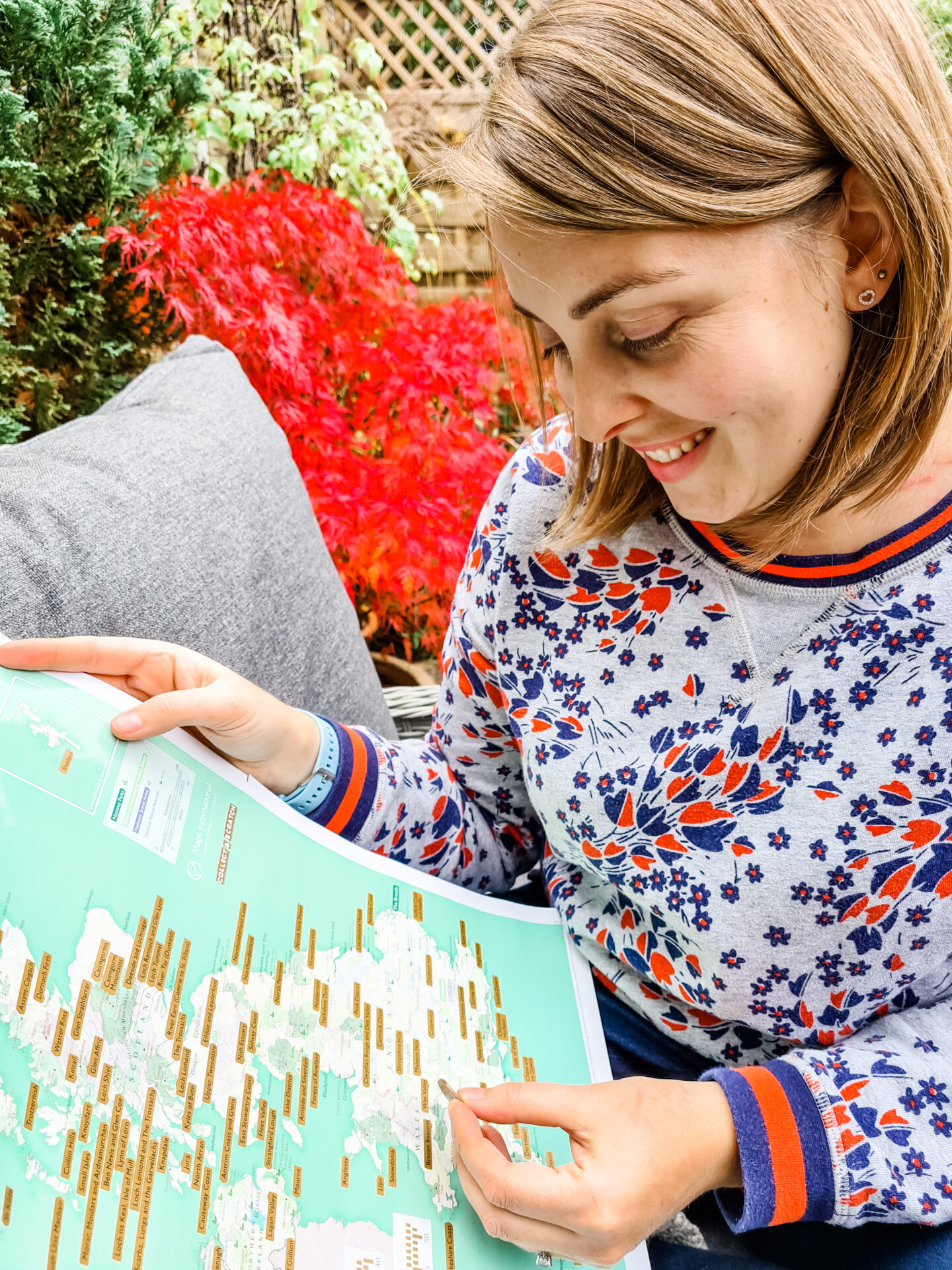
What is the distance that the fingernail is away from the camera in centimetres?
67

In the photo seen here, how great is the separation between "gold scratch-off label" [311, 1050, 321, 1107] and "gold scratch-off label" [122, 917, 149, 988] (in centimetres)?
16

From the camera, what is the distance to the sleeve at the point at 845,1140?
2.28 feet

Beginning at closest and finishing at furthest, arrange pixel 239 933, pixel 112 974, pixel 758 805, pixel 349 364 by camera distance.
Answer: pixel 112 974
pixel 239 933
pixel 758 805
pixel 349 364

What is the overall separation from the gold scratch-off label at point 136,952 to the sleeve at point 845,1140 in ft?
1.59

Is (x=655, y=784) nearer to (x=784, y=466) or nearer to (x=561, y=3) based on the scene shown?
(x=784, y=466)

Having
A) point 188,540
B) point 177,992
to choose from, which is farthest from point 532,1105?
point 188,540

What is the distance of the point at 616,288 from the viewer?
23.7 inches

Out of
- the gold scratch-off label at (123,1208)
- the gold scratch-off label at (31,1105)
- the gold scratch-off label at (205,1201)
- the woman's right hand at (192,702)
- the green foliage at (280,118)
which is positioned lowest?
the gold scratch-off label at (205,1201)

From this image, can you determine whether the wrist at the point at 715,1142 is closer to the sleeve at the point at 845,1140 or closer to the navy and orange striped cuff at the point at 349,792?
the sleeve at the point at 845,1140

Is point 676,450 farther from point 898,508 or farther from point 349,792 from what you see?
point 349,792

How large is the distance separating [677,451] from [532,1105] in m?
0.52

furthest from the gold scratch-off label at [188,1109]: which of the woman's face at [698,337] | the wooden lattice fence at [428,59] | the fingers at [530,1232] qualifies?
the wooden lattice fence at [428,59]

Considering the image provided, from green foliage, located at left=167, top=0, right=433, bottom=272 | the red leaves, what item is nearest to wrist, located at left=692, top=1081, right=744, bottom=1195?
the red leaves

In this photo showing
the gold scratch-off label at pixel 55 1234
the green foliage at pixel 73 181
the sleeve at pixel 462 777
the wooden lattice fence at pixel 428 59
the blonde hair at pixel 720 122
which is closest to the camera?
the gold scratch-off label at pixel 55 1234
